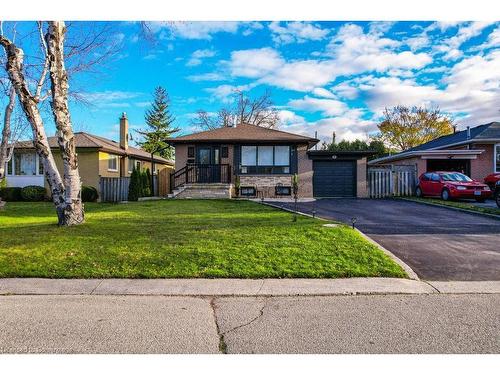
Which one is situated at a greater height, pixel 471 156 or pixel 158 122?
pixel 158 122

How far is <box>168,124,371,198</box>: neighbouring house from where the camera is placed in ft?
66.9

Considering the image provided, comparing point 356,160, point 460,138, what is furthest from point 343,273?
point 460,138

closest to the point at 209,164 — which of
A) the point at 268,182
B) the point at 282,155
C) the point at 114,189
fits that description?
the point at 268,182

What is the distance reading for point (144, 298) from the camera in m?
4.50

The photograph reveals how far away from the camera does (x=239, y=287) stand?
4930mm

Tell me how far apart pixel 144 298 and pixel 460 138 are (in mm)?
25375

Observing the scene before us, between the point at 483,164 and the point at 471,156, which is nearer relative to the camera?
the point at 471,156

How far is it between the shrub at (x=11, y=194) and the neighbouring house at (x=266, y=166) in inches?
357

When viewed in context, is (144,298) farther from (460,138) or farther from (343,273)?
(460,138)

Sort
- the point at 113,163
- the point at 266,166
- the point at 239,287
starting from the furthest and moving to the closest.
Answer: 1. the point at 113,163
2. the point at 266,166
3. the point at 239,287

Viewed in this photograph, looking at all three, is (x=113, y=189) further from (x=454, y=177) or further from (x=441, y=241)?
(x=454, y=177)

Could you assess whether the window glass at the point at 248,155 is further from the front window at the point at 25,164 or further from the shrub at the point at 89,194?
the front window at the point at 25,164

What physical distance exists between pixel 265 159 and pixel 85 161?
10932 mm

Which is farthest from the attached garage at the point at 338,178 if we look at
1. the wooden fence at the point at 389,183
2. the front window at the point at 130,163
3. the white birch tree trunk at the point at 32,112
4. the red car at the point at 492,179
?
the white birch tree trunk at the point at 32,112
